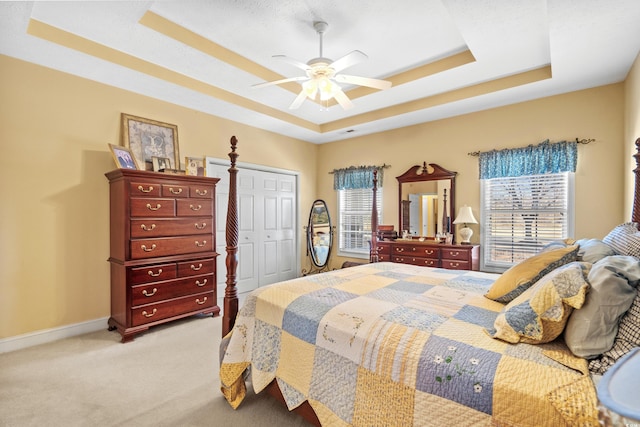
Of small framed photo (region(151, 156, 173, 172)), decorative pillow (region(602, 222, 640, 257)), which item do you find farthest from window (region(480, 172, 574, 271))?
small framed photo (region(151, 156, 173, 172))

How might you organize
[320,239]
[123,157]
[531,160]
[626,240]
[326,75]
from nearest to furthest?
[626,240]
[326,75]
[123,157]
[531,160]
[320,239]

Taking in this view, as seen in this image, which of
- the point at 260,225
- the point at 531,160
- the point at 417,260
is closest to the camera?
the point at 531,160

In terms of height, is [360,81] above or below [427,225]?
above

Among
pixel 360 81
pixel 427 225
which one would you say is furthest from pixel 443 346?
pixel 427 225

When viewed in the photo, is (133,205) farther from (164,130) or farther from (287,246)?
(287,246)

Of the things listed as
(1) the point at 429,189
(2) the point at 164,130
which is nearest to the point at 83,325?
(2) the point at 164,130

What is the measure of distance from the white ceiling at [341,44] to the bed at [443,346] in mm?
1562

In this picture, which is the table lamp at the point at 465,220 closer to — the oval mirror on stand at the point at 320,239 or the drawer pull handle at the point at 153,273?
the oval mirror on stand at the point at 320,239

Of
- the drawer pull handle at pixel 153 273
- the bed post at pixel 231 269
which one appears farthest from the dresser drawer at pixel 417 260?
the drawer pull handle at pixel 153 273

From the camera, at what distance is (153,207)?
316 cm

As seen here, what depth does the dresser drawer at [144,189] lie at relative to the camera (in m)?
→ 3.03

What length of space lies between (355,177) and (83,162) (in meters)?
3.79

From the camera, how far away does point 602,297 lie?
1.12m

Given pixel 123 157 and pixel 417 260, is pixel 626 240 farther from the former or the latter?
pixel 123 157
